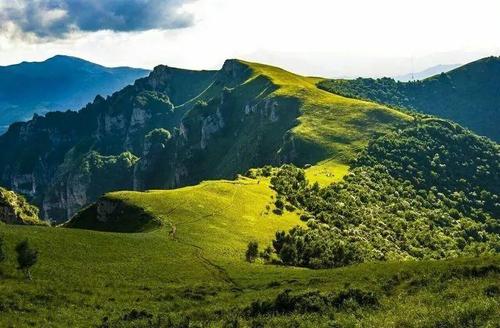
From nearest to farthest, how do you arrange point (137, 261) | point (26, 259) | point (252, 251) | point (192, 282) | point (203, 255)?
point (26, 259) < point (192, 282) < point (137, 261) < point (203, 255) < point (252, 251)

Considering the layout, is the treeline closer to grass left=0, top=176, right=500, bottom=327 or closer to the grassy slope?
the grassy slope

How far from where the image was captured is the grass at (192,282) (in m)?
55.5

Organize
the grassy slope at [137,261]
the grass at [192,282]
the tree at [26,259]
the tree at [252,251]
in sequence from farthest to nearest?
the tree at [252,251], the tree at [26,259], the grassy slope at [137,261], the grass at [192,282]

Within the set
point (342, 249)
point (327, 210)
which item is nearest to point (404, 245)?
point (327, 210)

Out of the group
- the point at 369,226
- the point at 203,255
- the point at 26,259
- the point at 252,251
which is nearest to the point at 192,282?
the point at 203,255

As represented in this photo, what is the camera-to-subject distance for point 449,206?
19850cm

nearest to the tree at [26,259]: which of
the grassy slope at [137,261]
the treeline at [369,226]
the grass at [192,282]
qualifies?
the grassy slope at [137,261]

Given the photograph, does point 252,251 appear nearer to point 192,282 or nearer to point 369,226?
point 192,282

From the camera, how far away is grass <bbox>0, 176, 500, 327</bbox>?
5553cm

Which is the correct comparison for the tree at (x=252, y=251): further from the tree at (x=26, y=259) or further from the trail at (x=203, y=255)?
the tree at (x=26, y=259)

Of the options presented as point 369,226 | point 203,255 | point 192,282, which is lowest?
point 369,226

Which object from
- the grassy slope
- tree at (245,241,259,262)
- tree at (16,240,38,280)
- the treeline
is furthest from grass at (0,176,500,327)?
the treeline

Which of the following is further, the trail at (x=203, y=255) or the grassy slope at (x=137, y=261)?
the trail at (x=203, y=255)

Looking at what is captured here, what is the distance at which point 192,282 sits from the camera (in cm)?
7656
